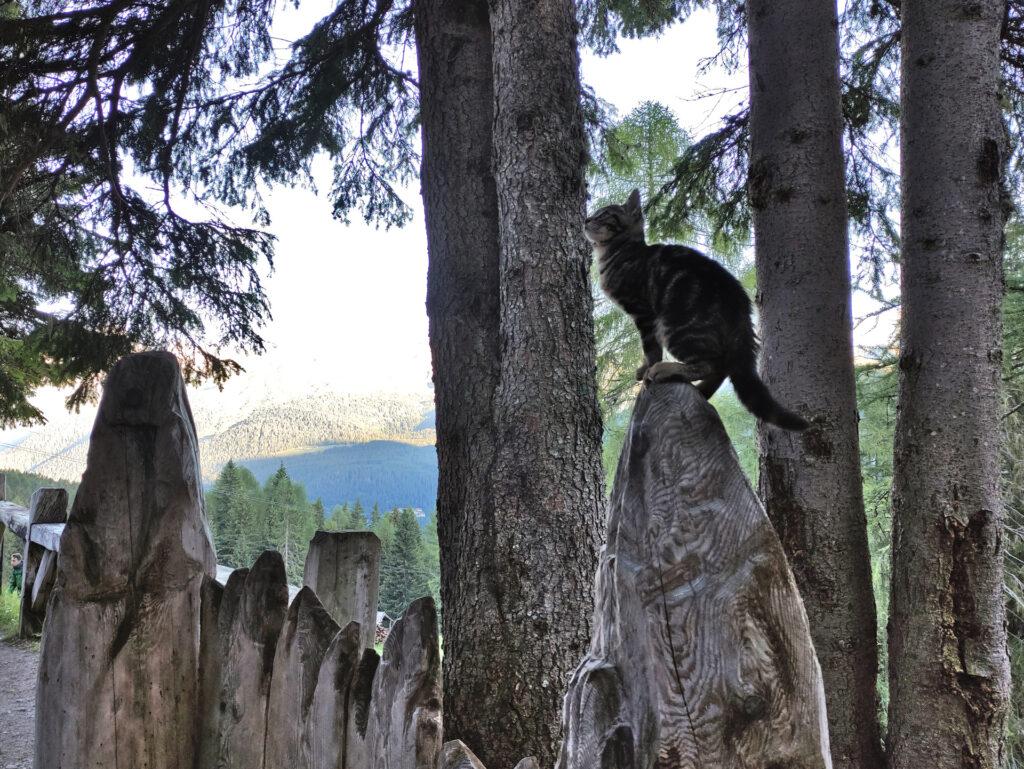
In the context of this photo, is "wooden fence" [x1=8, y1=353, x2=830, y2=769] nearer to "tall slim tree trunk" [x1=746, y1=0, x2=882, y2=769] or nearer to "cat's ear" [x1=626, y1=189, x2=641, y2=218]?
"tall slim tree trunk" [x1=746, y1=0, x2=882, y2=769]

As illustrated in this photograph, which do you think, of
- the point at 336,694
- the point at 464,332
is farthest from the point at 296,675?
the point at 464,332

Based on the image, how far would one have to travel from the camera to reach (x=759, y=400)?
1.75 meters

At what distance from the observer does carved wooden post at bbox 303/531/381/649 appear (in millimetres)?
2342

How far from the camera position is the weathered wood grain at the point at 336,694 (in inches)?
58.3

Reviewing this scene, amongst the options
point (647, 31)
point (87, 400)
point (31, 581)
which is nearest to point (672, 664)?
point (647, 31)

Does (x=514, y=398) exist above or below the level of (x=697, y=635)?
above

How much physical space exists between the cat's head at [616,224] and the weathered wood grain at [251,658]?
151 cm

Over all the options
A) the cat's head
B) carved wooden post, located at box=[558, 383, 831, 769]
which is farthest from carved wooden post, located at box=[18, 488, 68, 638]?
carved wooden post, located at box=[558, 383, 831, 769]

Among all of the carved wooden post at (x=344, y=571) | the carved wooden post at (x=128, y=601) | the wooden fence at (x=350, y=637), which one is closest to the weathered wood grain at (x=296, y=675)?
the wooden fence at (x=350, y=637)

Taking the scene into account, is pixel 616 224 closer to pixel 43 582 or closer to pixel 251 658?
pixel 251 658

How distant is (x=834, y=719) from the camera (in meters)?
2.07

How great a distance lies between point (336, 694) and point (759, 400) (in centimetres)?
121

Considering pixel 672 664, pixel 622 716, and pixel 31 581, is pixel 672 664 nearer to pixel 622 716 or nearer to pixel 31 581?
pixel 622 716

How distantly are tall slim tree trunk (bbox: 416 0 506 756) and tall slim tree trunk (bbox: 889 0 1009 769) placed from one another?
1346mm
